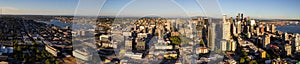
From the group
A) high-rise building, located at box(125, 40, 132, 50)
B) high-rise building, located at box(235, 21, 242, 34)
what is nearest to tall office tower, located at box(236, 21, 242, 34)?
high-rise building, located at box(235, 21, 242, 34)

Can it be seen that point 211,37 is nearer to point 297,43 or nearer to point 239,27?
point 239,27

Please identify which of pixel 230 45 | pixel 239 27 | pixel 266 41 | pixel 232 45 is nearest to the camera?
pixel 230 45

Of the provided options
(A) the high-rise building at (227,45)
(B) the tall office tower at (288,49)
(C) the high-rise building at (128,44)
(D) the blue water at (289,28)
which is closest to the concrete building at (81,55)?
(C) the high-rise building at (128,44)

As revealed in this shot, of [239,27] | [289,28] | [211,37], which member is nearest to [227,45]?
[211,37]

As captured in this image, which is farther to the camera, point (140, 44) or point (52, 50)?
point (52, 50)

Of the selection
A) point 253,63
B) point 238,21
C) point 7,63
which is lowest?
point 253,63

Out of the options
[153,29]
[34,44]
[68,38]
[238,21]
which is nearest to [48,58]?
[34,44]

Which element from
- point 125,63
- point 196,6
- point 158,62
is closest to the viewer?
point 196,6

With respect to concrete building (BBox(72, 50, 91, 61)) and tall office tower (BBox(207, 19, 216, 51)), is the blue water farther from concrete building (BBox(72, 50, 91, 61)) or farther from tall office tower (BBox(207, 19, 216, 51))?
concrete building (BBox(72, 50, 91, 61))

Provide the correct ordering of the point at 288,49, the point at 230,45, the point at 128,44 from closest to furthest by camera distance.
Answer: the point at 128,44
the point at 230,45
the point at 288,49

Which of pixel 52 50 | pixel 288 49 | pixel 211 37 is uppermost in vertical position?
pixel 211 37

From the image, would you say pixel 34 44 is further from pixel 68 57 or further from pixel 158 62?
pixel 158 62
